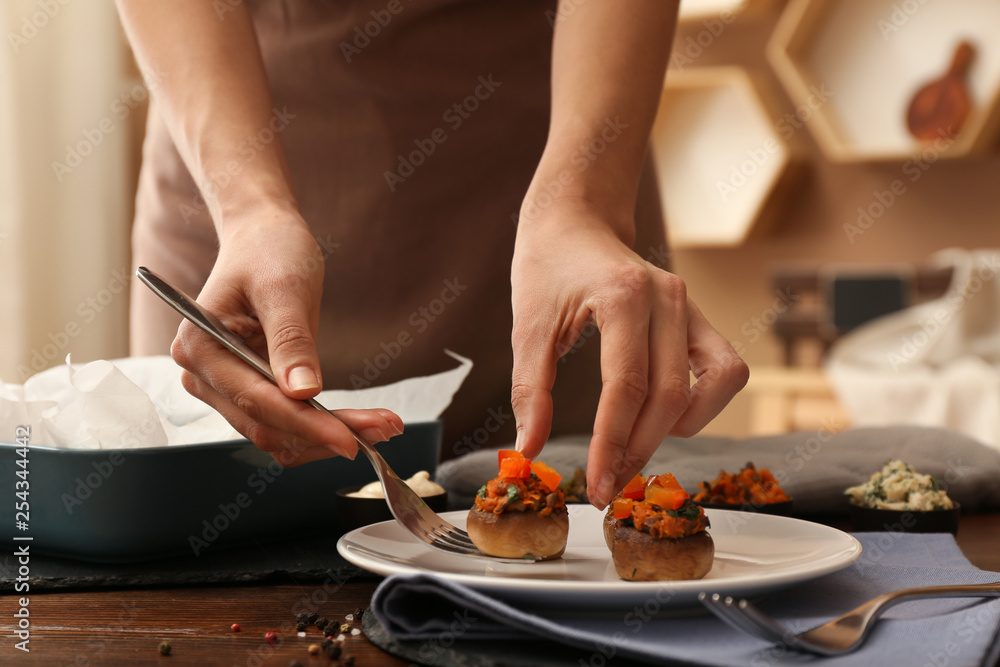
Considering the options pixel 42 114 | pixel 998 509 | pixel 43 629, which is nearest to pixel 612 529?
pixel 43 629

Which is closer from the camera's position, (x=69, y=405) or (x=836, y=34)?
(x=69, y=405)

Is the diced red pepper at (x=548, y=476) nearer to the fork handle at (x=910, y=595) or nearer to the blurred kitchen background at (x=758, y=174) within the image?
the fork handle at (x=910, y=595)

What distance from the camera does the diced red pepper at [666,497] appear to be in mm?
778

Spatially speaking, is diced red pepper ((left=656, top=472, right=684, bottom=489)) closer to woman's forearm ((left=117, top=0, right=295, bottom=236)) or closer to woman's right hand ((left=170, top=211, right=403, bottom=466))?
woman's right hand ((left=170, top=211, right=403, bottom=466))

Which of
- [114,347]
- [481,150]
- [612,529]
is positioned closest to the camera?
[612,529]

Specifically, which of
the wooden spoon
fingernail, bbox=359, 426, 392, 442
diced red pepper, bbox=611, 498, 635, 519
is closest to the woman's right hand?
fingernail, bbox=359, 426, 392, 442

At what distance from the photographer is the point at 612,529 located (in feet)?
2.60

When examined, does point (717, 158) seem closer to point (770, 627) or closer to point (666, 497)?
point (666, 497)

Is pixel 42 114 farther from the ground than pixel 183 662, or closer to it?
farther from the ground

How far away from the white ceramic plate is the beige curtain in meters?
2.23

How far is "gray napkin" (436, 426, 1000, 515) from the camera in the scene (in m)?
1.08

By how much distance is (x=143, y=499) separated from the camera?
0.81 m

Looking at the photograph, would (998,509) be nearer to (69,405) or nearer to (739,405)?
(69,405)

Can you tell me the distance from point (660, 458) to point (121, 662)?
0.79 meters
